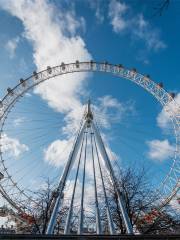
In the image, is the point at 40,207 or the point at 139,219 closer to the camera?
the point at 139,219

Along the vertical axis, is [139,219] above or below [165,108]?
below

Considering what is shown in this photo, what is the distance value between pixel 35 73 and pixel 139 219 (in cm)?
2031

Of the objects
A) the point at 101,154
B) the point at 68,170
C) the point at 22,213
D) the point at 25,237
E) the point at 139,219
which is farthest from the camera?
the point at 22,213

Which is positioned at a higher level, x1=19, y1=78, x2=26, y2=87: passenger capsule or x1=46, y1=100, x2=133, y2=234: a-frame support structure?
x1=19, y1=78, x2=26, y2=87: passenger capsule

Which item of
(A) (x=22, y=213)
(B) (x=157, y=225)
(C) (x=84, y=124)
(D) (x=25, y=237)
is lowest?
(D) (x=25, y=237)

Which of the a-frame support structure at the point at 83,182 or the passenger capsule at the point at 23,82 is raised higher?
the passenger capsule at the point at 23,82

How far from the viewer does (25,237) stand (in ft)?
38.9

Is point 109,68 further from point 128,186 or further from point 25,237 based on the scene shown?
point 25,237

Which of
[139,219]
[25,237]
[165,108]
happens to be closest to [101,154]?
[139,219]

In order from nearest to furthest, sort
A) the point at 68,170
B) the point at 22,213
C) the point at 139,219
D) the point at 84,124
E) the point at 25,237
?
the point at 25,237 → the point at 68,170 → the point at 84,124 → the point at 139,219 → the point at 22,213

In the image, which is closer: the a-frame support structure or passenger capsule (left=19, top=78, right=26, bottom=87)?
the a-frame support structure

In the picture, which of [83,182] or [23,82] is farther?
[23,82]

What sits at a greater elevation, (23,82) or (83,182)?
(23,82)

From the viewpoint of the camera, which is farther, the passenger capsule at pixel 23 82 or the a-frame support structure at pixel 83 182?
the passenger capsule at pixel 23 82
